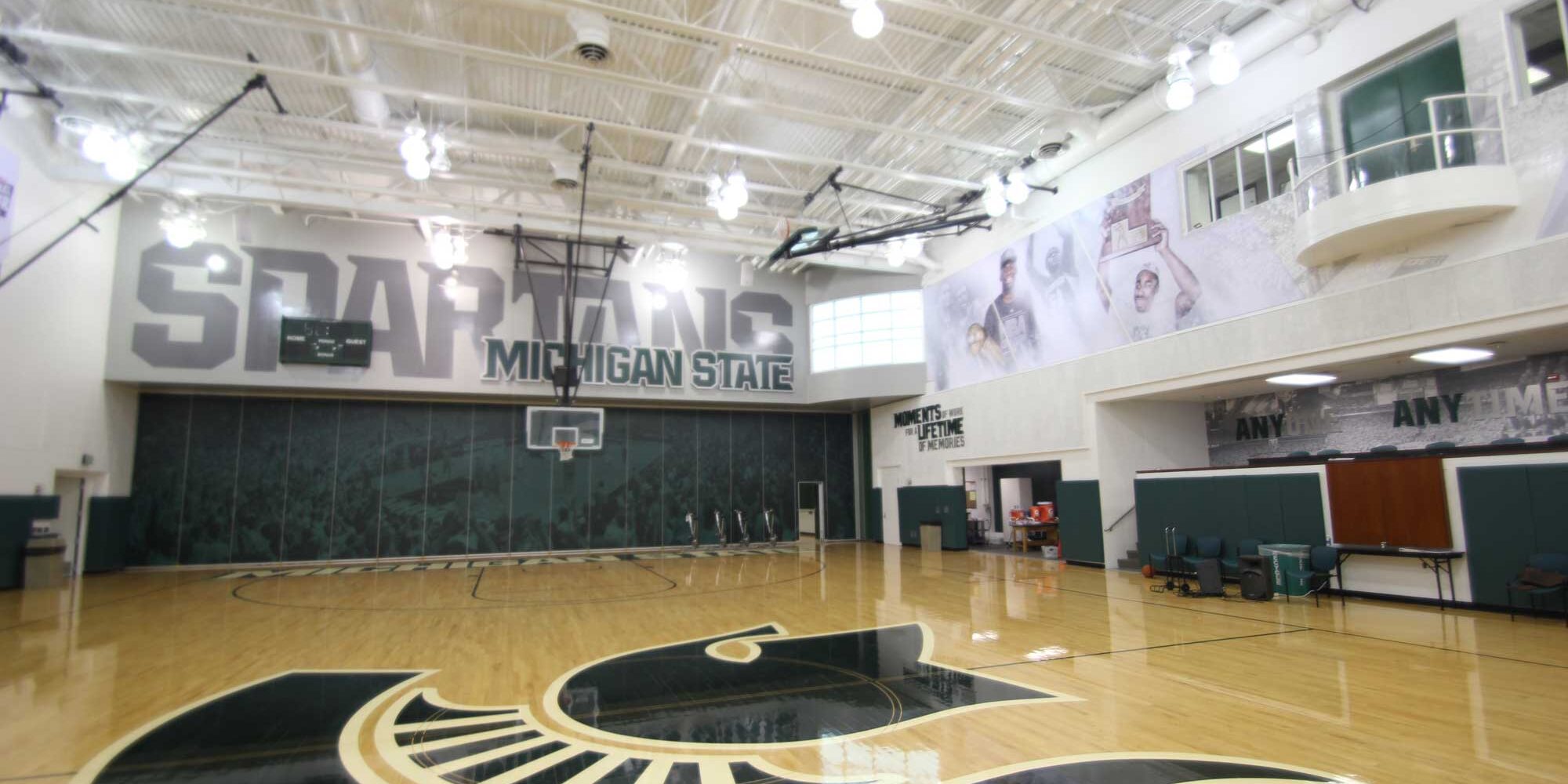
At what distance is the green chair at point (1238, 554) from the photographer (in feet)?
37.4

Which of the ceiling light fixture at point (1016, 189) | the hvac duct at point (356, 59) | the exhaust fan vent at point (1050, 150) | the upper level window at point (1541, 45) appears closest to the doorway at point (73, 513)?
the hvac duct at point (356, 59)

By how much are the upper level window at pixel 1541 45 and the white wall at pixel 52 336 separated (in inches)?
862

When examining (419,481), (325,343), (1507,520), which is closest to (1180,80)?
(1507,520)

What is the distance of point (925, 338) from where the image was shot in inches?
789

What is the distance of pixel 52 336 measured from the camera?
538 inches

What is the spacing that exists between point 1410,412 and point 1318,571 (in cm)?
320

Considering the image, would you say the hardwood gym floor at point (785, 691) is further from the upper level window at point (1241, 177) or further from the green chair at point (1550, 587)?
the upper level window at point (1241, 177)

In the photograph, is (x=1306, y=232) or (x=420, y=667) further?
(x=1306, y=232)

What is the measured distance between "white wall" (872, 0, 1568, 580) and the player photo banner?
30 cm

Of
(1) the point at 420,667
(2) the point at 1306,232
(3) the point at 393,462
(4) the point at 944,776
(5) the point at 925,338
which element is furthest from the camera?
(5) the point at 925,338

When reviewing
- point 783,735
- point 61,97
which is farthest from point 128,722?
point 61,97

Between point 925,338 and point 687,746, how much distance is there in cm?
1658

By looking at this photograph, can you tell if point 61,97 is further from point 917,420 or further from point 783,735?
point 917,420

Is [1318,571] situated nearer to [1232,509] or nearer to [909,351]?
[1232,509]
